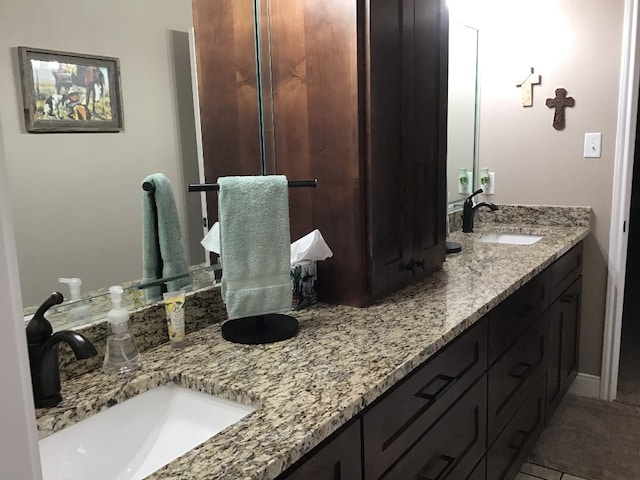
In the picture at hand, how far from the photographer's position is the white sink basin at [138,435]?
106cm

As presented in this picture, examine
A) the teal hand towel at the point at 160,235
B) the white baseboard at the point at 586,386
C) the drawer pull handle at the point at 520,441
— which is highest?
the teal hand towel at the point at 160,235

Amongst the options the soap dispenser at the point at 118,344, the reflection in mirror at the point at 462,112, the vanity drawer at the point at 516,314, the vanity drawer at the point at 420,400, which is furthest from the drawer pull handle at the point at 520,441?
the soap dispenser at the point at 118,344

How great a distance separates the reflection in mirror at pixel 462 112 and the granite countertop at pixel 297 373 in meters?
1.18

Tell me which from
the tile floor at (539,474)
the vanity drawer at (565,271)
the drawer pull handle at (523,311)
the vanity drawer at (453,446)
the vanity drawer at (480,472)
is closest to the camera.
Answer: the vanity drawer at (453,446)

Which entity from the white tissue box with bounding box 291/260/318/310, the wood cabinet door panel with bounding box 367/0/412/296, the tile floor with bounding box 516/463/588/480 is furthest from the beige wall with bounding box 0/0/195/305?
the tile floor with bounding box 516/463/588/480

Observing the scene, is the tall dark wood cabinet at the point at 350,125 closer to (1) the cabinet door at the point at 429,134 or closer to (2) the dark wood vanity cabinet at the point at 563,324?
(1) the cabinet door at the point at 429,134

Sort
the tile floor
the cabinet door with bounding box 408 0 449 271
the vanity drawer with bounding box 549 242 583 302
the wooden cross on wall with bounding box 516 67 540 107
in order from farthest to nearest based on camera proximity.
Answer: the wooden cross on wall with bounding box 516 67 540 107
the vanity drawer with bounding box 549 242 583 302
the tile floor
the cabinet door with bounding box 408 0 449 271

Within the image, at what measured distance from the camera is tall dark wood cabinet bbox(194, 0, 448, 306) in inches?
62.5

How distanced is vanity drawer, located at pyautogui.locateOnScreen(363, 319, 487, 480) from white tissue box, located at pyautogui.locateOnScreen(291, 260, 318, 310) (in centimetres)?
44

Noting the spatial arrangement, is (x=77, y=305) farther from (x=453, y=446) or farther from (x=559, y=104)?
(x=559, y=104)

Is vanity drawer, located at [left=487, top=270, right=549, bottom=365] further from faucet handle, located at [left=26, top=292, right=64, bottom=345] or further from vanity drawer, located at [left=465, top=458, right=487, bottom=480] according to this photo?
faucet handle, located at [left=26, top=292, right=64, bottom=345]

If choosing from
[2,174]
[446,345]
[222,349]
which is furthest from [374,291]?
[2,174]

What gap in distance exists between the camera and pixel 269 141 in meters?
1.71

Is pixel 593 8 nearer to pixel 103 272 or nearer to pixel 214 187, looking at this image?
pixel 214 187
